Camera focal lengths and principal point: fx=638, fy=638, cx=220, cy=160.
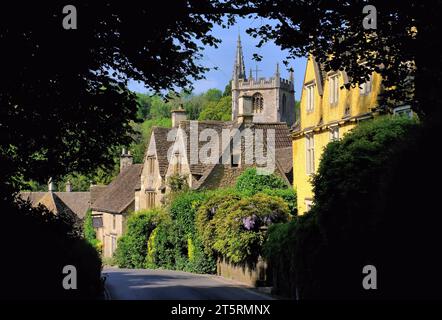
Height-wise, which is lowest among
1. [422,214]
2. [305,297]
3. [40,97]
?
[305,297]

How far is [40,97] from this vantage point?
13102 millimetres

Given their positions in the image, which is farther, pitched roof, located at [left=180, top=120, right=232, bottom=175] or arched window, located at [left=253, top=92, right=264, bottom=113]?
arched window, located at [left=253, top=92, right=264, bottom=113]

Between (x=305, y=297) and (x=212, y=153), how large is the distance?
88.1 feet

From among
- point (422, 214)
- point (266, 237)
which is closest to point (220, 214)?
point (266, 237)

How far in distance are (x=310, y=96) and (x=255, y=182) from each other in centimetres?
818

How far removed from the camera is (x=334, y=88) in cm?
3078

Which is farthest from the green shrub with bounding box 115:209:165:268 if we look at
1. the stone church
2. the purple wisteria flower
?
the purple wisteria flower

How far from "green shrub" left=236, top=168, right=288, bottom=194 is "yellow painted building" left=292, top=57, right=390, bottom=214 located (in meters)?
4.35

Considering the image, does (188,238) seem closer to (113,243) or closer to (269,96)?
(113,243)

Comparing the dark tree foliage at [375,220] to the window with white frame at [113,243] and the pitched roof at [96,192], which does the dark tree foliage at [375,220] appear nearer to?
the window with white frame at [113,243]

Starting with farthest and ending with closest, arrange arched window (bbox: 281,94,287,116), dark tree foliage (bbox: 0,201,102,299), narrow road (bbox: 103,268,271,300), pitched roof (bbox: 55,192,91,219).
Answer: arched window (bbox: 281,94,287,116)
pitched roof (bbox: 55,192,91,219)
narrow road (bbox: 103,268,271,300)
dark tree foliage (bbox: 0,201,102,299)

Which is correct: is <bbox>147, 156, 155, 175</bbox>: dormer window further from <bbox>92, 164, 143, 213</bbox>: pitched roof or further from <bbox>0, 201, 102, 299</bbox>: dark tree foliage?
<bbox>0, 201, 102, 299</bbox>: dark tree foliage

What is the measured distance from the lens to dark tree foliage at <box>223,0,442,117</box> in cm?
1277
